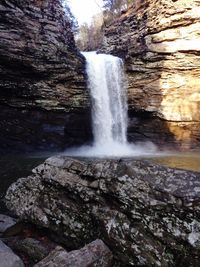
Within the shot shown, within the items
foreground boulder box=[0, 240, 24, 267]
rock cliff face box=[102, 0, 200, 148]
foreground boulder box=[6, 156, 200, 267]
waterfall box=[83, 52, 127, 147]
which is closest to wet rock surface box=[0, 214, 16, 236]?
foreground boulder box=[6, 156, 200, 267]

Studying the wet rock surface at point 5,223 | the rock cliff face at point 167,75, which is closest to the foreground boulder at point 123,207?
the wet rock surface at point 5,223

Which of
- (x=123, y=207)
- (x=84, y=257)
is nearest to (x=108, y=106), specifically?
(x=123, y=207)

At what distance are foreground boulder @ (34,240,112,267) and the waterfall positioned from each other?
18.2 metres

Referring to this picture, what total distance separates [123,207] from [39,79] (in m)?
16.6

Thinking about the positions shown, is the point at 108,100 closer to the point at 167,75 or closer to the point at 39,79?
the point at 167,75

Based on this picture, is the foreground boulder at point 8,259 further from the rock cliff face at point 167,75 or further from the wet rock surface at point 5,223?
the rock cliff face at point 167,75

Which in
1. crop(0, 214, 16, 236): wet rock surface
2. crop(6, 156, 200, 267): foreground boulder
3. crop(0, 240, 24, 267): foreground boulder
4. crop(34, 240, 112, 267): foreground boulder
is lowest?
crop(0, 214, 16, 236): wet rock surface

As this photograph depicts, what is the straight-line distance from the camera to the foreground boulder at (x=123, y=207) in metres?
4.32

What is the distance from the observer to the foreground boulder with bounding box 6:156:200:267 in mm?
4320

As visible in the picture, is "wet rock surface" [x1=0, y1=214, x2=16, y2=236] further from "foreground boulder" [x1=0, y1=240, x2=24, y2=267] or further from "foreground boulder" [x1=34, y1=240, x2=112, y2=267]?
"foreground boulder" [x1=34, y1=240, x2=112, y2=267]

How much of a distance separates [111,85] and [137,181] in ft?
61.1

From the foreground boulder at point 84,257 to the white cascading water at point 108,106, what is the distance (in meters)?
17.6

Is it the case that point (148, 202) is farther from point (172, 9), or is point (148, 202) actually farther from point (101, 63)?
point (172, 9)

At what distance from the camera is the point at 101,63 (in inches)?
905
